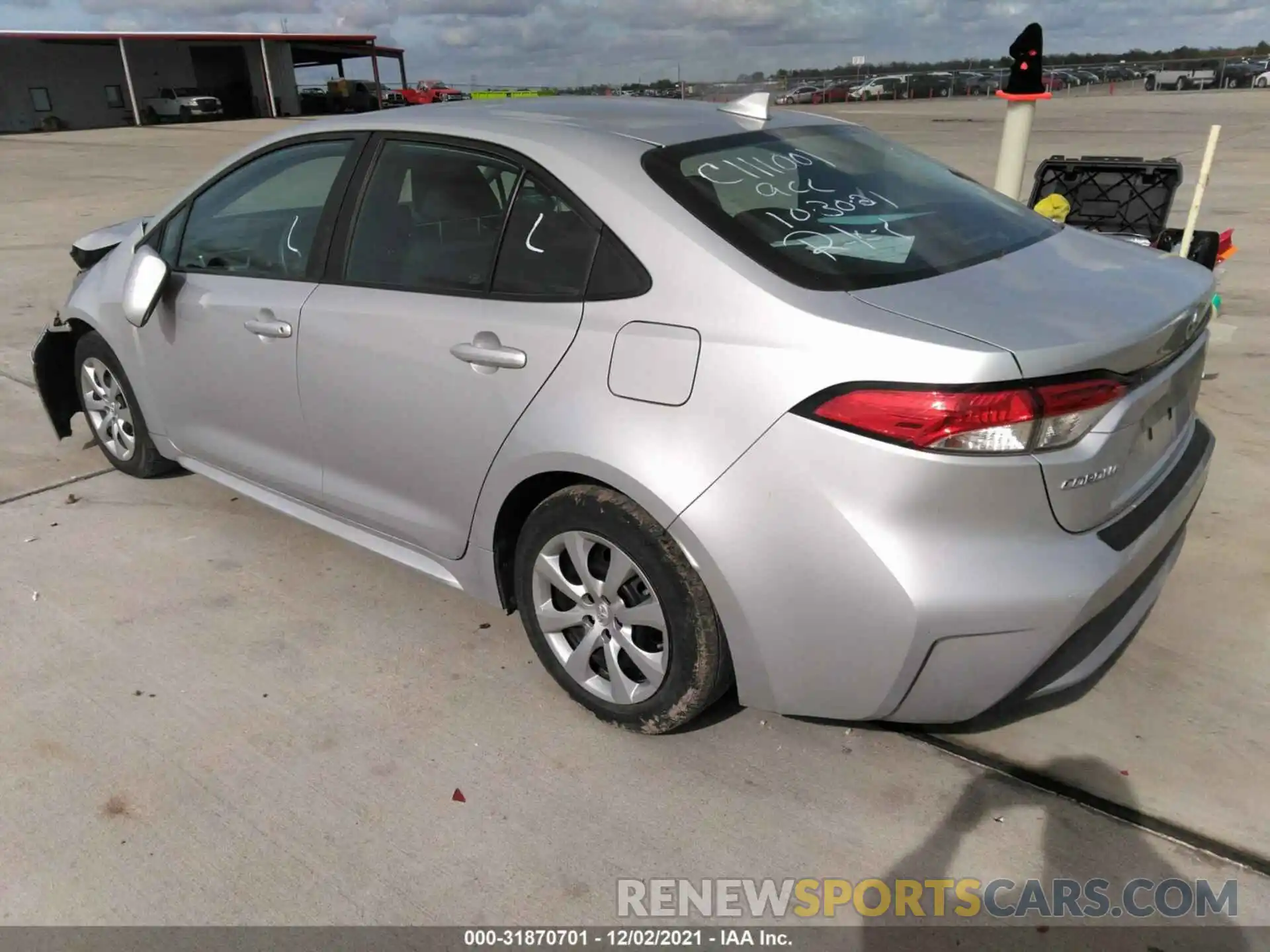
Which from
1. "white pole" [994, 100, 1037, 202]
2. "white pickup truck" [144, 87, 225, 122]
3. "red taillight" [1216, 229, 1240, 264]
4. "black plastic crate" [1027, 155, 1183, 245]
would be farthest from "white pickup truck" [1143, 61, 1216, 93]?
"red taillight" [1216, 229, 1240, 264]

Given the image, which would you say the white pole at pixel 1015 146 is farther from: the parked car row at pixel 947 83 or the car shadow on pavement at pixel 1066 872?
the parked car row at pixel 947 83

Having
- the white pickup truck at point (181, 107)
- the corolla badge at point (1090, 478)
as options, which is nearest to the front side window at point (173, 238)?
the corolla badge at point (1090, 478)

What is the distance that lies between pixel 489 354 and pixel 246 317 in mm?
1208

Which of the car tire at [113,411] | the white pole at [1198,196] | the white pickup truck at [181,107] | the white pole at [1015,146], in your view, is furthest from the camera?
the white pickup truck at [181,107]

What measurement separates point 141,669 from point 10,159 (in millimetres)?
24995

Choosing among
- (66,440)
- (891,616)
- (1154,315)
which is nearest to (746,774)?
(891,616)

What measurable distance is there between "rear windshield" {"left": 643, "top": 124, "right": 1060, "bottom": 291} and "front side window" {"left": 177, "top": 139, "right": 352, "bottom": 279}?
52.1 inches

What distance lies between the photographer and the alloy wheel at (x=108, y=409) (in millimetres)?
4277

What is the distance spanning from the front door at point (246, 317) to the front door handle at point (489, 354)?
2.64 ft

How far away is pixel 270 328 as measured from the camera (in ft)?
10.5

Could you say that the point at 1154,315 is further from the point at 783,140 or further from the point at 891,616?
the point at 783,140

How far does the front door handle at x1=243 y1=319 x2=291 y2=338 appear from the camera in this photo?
10.4 feet

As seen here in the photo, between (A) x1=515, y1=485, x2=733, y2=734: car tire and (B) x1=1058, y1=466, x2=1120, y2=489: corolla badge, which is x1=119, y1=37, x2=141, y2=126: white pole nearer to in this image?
(A) x1=515, y1=485, x2=733, y2=734: car tire

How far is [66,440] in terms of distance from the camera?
16.3 ft
